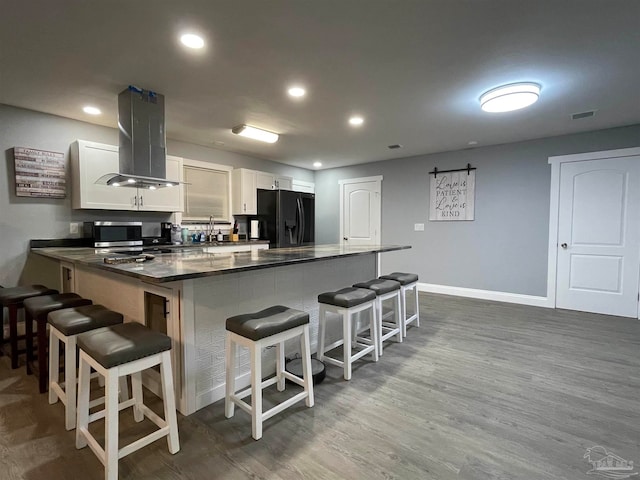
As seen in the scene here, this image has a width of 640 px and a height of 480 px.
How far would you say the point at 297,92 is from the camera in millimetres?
2844

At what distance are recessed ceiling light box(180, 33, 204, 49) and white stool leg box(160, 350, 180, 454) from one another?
6.31 ft

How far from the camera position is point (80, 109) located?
3248 millimetres

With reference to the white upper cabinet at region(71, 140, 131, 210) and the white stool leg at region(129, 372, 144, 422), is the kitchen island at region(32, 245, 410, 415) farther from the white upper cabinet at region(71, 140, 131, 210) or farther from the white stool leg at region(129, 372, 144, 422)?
the white upper cabinet at region(71, 140, 131, 210)

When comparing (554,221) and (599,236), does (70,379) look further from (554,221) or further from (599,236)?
(599,236)

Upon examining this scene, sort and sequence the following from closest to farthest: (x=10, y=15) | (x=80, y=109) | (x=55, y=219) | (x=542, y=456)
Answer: (x=542, y=456)
(x=10, y=15)
(x=80, y=109)
(x=55, y=219)

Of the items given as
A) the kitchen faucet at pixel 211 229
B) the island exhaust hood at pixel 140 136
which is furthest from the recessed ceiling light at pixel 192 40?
the kitchen faucet at pixel 211 229

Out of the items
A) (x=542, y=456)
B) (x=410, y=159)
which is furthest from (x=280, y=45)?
(x=410, y=159)

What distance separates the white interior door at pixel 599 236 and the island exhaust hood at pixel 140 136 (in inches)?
199

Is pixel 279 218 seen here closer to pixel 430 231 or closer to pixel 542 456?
pixel 430 231

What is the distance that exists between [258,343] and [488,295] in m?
4.40

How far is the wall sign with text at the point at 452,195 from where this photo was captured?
500 cm

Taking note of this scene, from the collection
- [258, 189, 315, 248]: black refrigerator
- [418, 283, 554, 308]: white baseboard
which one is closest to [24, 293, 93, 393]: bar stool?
[258, 189, 315, 248]: black refrigerator

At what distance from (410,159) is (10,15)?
5119 mm

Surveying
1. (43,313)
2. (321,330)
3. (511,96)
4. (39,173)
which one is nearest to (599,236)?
(511,96)
